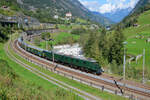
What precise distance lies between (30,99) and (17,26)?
130 metres

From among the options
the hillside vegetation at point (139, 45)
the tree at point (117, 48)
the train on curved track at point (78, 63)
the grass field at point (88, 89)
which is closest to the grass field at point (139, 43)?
the hillside vegetation at point (139, 45)

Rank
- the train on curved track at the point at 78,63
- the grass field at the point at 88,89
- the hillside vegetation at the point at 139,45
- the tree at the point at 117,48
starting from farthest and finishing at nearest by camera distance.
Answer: the tree at the point at 117,48
the hillside vegetation at the point at 139,45
the train on curved track at the point at 78,63
the grass field at the point at 88,89

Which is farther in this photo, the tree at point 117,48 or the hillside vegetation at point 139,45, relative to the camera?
the tree at point 117,48

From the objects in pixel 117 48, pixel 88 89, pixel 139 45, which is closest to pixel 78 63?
pixel 88 89

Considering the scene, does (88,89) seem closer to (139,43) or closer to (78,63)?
(78,63)

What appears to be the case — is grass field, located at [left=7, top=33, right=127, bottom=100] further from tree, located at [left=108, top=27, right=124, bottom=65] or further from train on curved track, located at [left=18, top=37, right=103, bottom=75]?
tree, located at [left=108, top=27, right=124, bottom=65]

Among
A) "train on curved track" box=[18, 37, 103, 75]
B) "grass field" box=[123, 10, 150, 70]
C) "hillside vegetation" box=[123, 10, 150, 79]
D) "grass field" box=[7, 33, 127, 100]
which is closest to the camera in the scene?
"grass field" box=[7, 33, 127, 100]

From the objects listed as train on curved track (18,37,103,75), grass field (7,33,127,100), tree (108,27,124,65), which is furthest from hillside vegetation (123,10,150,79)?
grass field (7,33,127,100)

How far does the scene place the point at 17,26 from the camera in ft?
422

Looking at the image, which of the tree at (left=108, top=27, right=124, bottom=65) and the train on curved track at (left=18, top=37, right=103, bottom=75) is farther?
the tree at (left=108, top=27, right=124, bottom=65)

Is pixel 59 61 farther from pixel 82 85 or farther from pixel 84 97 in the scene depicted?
pixel 84 97

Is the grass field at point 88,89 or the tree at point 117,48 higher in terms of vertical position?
the tree at point 117,48

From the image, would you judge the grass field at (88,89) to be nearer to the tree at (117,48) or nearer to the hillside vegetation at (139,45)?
the hillside vegetation at (139,45)

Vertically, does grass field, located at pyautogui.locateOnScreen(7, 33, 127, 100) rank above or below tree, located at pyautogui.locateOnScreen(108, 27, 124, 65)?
below
